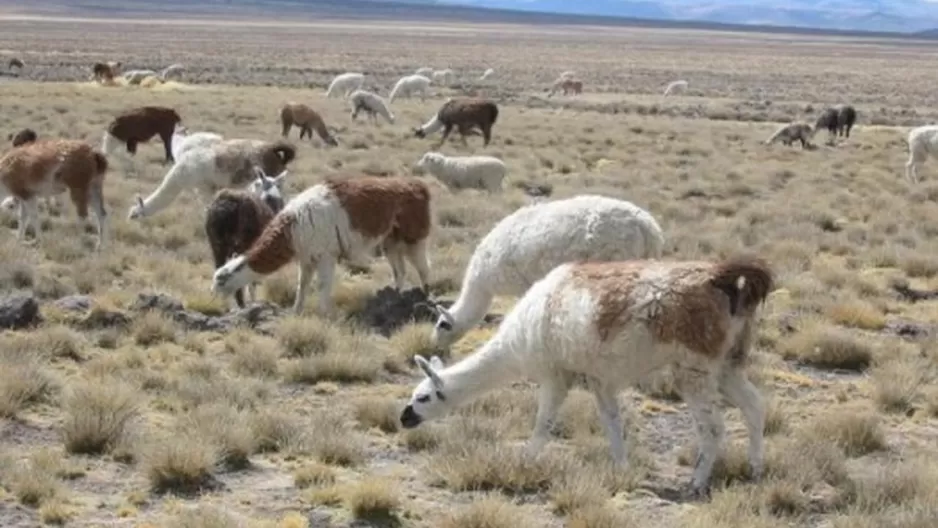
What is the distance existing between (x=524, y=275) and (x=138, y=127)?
1543cm

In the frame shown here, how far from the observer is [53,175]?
14797 millimetres

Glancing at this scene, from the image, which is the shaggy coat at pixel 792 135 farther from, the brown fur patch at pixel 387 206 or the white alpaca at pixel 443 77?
the white alpaca at pixel 443 77

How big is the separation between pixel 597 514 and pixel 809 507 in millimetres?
1406

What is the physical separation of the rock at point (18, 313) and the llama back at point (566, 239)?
4.24 meters

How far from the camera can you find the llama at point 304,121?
29.8 metres

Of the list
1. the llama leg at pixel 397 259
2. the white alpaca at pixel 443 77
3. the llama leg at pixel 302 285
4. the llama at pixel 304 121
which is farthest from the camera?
the white alpaca at pixel 443 77

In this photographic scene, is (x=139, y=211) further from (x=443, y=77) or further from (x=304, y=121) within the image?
(x=443, y=77)

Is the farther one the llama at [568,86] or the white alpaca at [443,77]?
the white alpaca at [443,77]

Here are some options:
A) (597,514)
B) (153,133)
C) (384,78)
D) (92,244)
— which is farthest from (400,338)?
(384,78)

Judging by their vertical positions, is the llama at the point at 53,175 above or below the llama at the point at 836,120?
above

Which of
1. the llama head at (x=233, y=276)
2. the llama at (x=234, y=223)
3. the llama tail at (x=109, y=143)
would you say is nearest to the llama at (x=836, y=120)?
the llama tail at (x=109, y=143)

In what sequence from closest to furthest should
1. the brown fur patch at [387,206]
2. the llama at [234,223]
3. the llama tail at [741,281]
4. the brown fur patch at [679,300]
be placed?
the brown fur patch at [679,300]
the llama tail at [741,281]
the brown fur patch at [387,206]
the llama at [234,223]

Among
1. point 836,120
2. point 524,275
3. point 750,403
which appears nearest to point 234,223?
point 524,275

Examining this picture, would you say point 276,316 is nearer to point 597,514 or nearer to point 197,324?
point 197,324
